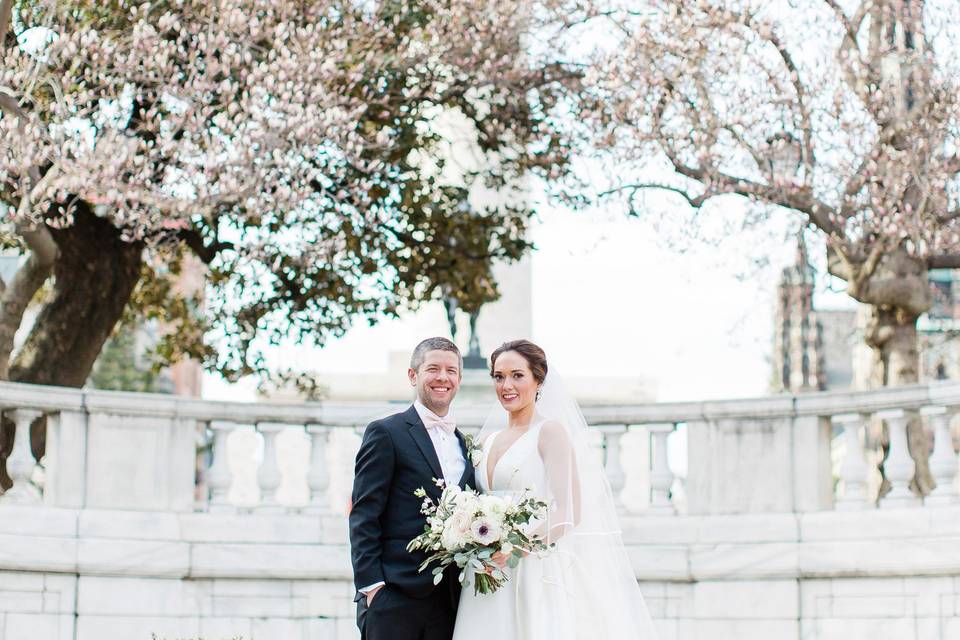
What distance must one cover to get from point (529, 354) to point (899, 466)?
13.5 ft

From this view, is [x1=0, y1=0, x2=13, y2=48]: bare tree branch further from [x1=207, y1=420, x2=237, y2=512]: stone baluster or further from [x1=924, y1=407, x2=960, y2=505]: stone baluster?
[x1=924, y1=407, x2=960, y2=505]: stone baluster

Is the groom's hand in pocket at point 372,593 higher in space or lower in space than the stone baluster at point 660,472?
lower

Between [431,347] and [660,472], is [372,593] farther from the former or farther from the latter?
[660,472]

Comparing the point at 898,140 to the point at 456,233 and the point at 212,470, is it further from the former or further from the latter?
the point at 212,470

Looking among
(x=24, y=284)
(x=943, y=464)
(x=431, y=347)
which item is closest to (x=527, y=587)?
(x=431, y=347)

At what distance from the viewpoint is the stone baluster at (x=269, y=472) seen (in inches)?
400

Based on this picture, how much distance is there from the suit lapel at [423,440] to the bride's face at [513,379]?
0.46 m

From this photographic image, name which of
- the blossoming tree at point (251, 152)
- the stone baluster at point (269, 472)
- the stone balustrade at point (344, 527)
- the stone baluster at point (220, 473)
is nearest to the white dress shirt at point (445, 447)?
the stone balustrade at point (344, 527)

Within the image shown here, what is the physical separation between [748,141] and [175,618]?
7892 mm

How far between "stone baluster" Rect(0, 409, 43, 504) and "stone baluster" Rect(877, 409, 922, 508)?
6.09 meters

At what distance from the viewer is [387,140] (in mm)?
13867

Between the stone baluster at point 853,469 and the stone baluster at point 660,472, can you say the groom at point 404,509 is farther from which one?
the stone baluster at point 853,469

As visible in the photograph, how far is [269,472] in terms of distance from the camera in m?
10.2

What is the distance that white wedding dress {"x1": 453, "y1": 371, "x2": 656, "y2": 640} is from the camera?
646cm
